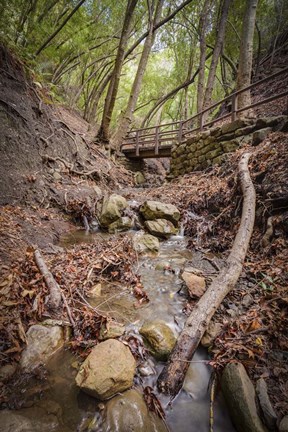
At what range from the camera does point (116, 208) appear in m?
5.73

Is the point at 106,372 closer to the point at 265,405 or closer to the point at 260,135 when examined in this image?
the point at 265,405

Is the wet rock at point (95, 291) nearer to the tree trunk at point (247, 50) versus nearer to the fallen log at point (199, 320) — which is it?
the fallen log at point (199, 320)

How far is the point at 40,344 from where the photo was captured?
6.69ft

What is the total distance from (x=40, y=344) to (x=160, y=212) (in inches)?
157

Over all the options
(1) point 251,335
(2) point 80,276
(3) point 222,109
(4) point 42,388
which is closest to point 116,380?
(4) point 42,388

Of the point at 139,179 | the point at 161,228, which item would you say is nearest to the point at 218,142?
the point at 161,228

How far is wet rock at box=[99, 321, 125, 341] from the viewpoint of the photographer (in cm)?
219

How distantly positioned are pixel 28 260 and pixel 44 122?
5.30 m

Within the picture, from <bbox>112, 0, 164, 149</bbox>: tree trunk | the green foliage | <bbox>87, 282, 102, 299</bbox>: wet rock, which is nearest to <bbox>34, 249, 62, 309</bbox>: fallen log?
<bbox>87, 282, 102, 299</bbox>: wet rock

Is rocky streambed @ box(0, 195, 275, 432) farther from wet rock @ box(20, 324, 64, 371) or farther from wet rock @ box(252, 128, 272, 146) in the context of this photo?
wet rock @ box(252, 128, 272, 146)

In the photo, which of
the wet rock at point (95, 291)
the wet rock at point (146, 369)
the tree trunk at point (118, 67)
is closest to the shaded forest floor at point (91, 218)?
the wet rock at point (95, 291)

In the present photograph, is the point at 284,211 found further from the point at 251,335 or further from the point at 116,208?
the point at 116,208

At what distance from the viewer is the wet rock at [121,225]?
5470mm

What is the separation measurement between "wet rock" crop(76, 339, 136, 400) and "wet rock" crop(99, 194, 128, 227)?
3791mm
